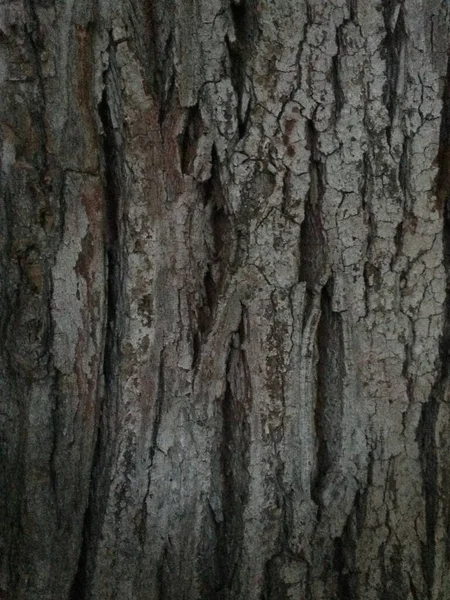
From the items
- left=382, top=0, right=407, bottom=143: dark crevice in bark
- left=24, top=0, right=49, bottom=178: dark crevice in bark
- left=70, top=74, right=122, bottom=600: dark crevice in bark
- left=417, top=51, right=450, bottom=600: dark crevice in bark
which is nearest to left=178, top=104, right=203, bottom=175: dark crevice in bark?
left=70, top=74, right=122, bottom=600: dark crevice in bark

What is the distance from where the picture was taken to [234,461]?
1.72m

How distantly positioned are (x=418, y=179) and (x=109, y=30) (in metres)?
0.65

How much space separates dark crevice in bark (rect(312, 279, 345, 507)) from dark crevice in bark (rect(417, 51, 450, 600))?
180mm

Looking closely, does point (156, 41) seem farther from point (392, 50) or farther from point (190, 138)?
point (392, 50)

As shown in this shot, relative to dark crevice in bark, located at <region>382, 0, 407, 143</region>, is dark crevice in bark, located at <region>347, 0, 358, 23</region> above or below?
above

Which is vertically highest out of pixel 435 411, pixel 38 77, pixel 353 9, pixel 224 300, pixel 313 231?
pixel 353 9

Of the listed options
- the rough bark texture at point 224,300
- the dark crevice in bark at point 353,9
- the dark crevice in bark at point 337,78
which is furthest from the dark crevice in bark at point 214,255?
the dark crevice in bark at point 353,9

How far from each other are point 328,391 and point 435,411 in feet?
0.74

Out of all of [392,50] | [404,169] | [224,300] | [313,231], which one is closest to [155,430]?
[224,300]

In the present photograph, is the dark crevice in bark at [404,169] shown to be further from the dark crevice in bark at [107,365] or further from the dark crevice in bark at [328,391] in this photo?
the dark crevice in bark at [107,365]

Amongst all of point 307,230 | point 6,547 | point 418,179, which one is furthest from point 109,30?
point 6,547

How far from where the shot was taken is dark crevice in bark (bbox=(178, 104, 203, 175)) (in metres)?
1.58

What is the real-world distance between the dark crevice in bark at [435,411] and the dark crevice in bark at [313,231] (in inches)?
9.5

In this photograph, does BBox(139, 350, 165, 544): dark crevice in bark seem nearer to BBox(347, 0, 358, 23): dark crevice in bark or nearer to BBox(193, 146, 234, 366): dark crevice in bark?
BBox(193, 146, 234, 366): dark crevice in bark
